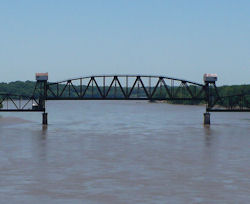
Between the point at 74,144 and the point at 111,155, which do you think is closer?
the point at 111,155

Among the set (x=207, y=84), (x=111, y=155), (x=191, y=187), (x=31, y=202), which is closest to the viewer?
(x=31, y=202)

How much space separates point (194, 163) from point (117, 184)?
14927mm

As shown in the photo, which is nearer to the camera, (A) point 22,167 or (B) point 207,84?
(A) point 22,167

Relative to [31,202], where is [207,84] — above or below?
above

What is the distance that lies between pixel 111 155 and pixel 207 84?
63323 mm

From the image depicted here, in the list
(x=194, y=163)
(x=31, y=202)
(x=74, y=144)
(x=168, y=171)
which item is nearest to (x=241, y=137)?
(x=74, y=144)

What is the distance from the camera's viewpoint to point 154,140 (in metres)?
81.9

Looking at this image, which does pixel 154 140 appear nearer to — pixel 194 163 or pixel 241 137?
pixel 241 137

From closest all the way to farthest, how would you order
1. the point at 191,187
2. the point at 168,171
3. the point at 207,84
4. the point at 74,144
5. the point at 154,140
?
the point at 191,187
the point at 168,171
the point at 74,144
the point at 154,140
the point at 207,84

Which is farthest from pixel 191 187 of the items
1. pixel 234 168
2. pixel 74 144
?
pixel 74 144

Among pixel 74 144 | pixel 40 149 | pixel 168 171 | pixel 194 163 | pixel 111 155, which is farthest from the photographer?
pixel 74 144

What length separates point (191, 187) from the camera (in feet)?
136

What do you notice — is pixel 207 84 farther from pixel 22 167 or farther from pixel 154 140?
pixel 22 167

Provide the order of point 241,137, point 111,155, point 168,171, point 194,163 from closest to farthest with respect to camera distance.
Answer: point 168,171, point 194,163, point 111,155, point 241,137
